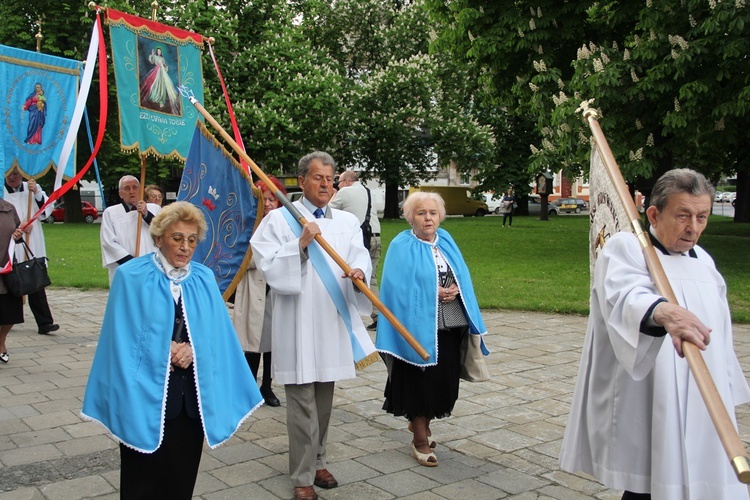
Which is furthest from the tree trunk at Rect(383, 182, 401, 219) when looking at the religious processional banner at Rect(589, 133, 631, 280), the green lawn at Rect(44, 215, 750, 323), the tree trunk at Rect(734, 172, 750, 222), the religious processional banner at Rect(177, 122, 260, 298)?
the religious processional banner at Rect(589, 133, 631, 280)

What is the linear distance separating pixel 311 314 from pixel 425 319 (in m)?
0.86

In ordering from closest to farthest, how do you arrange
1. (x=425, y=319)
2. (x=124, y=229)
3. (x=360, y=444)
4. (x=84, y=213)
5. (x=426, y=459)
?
1. (x=426, y=459)
2. (x=425, y=319)
3. (x=360, y=444)
4. (x=124, y=229)
5. (x=84, y=213)

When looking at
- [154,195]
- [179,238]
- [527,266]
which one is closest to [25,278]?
[154,195]

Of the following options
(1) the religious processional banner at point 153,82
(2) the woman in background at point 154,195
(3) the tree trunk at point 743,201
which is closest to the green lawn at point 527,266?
(2) the woman in background at point 154,195

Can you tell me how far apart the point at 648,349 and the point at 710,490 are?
2.09ft

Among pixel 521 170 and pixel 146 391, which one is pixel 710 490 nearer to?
pixel 146 391

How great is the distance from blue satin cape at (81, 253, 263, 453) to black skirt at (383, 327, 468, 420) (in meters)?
1.79

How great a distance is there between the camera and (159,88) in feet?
23.9

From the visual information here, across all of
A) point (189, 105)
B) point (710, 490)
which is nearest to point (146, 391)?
point (710, 490)

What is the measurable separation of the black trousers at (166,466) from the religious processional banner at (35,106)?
193 inches

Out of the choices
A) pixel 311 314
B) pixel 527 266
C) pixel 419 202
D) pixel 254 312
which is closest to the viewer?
pixel 311 314

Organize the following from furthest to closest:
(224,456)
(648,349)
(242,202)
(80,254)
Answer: (80,254)
(242,202)
(224,456)
(648,349)

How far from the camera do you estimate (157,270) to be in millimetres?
3684

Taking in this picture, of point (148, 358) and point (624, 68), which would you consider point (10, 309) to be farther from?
point (624, 68)
